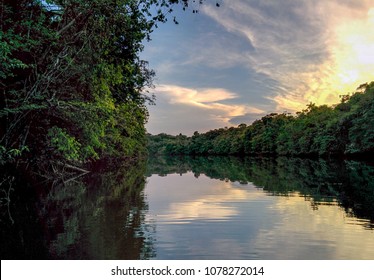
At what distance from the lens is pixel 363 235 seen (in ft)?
26.8

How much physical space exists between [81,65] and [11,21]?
330 centimetres

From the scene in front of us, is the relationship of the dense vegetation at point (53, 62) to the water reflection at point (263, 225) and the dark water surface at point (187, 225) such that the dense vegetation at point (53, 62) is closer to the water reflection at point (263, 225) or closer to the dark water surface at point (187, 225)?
the dark water surface at point (187, 225)

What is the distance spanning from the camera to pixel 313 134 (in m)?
75.6

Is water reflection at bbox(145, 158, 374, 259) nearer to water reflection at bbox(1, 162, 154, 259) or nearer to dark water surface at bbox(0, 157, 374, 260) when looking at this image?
dark water surface at bbox(0, 157, 374, 260)

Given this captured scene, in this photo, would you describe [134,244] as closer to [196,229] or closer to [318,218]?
[196,229]

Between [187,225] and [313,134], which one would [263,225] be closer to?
[187,225]

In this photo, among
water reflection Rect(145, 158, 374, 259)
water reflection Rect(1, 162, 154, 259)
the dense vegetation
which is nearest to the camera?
water reflection Rect(1, 162, 154, 259)

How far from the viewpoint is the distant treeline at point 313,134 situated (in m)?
51.9

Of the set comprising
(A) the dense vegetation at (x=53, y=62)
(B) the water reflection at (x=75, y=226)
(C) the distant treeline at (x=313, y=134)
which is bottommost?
(B) the water reflection at (x=75, y=226)

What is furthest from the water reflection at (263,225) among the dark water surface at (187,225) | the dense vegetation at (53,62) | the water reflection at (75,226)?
the dense vegetation at (53,62)

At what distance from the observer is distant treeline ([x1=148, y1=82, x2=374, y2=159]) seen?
51938 mm

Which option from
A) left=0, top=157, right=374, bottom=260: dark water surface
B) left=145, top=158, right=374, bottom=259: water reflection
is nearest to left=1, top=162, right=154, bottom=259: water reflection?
left=0, top=157, right=374, bottom=260: dark water surface

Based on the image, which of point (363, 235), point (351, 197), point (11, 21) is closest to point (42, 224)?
point (11, 21)
